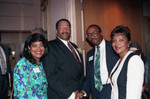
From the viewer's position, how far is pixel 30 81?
1895 mm

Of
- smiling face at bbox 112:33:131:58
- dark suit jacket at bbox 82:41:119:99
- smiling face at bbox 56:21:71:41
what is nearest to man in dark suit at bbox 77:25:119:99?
dark suit jacket at bbox 82:41:119:99

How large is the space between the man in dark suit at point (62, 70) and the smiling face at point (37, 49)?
176 millimetres

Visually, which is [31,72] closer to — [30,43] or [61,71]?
[30,43]

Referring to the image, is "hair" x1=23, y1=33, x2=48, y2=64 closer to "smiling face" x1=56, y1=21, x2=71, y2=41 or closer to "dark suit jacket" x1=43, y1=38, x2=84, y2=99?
"dark suit jacket" x1=43, y1=38, x2=84, y2=99

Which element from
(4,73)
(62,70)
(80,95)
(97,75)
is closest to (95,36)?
(97,75)

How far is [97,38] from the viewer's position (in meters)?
2.76

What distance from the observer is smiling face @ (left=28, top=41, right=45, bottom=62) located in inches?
82.4

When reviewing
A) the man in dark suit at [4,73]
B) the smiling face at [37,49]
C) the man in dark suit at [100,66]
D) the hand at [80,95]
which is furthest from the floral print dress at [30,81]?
the man in dark suit at [4,73]

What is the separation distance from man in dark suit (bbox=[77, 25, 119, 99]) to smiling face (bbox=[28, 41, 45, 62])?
83 cm

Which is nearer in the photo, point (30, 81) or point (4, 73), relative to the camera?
point (30, 81)

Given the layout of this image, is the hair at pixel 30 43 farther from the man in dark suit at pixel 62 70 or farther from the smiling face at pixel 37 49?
the man in dark suit at pixel 62 70

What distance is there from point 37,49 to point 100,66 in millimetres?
1040

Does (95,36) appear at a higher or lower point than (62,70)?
higher

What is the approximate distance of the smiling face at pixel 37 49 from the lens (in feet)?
6.86
